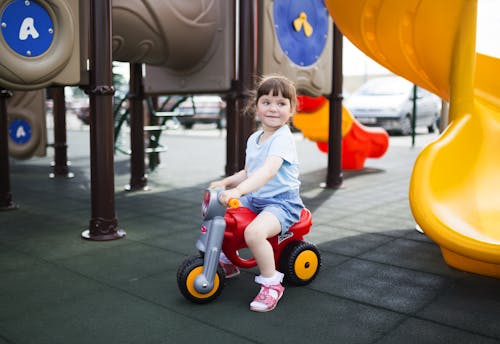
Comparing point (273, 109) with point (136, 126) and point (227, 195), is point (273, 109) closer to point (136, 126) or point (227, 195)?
point (227, 195)

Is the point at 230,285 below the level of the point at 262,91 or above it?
below

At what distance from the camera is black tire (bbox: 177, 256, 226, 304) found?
2.49 metres

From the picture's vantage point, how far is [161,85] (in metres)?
5.81

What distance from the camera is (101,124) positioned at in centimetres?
369

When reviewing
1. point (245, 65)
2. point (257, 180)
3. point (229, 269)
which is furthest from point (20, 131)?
point (257, 180)

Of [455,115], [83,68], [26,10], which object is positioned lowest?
[455,115]

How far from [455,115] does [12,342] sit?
279 centimetres

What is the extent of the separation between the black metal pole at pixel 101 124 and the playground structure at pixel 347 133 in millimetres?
4317

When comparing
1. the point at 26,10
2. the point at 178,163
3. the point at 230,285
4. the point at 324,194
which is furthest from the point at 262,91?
the point at 178,163

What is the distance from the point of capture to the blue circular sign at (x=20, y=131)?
26.3 feet

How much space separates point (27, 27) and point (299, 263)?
7.33ft

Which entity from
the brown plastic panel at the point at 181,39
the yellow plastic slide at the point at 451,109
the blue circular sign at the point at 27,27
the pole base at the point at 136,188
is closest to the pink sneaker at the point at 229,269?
the yellow plastic slide at the point at 451,109

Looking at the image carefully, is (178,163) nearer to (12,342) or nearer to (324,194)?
(324,194)

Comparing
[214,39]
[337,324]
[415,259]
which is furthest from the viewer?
[214,39]
